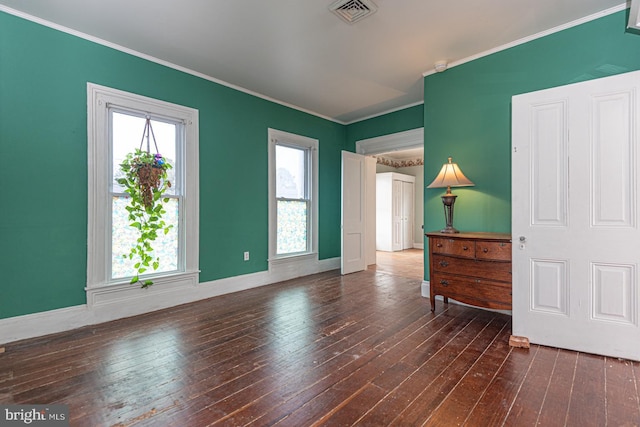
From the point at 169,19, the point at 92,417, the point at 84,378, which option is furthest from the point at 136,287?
the point at 169,19

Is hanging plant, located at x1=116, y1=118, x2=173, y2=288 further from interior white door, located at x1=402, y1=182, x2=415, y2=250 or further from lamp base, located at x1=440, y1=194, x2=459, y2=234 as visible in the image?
interior white door, located at x1=402, y1=182, x2=415, y2=250

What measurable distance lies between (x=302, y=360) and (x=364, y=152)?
4.15 metres

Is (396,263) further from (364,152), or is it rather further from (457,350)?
(457,350)

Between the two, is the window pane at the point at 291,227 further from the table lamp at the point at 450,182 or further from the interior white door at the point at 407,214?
the interior white door at the point at 407,214

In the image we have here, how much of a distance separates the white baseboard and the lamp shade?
270 centimetres

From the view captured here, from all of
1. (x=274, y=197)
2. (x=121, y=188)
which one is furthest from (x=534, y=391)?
(x=121, y=188)

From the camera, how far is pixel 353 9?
2.51m

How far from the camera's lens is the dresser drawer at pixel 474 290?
8.86ft

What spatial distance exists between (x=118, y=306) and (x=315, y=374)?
2278 mm

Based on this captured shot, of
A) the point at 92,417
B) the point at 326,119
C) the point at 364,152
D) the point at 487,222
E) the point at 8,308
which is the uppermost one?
the point at 326,119

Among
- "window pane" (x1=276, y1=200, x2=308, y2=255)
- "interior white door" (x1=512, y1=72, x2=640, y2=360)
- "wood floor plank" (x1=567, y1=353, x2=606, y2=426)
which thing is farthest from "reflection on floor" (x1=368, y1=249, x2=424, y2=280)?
"wood floor plank" (x1=567, y1=353, x2=606, y2=426)

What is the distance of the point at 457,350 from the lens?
2.33 m

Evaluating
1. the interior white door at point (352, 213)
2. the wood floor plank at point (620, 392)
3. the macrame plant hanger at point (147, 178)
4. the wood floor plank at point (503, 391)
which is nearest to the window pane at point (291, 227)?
the interior white door at point (352, 213)

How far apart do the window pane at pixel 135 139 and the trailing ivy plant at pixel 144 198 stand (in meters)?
0.07
